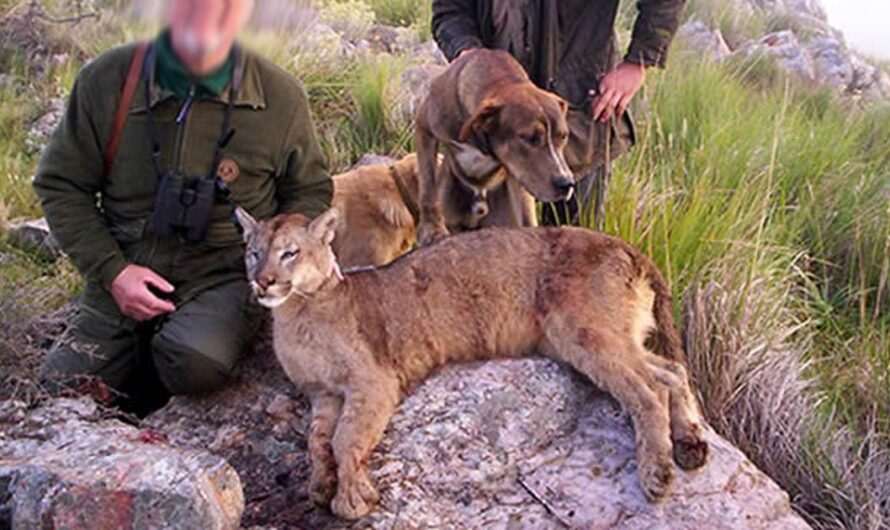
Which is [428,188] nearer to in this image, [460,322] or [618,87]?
[618,87]

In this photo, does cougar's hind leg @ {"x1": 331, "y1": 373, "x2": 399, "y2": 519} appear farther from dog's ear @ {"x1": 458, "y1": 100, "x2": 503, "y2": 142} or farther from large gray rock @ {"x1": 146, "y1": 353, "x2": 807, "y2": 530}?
dog's ear @ {"x1": 458, "y1": 100, "x2": 503, "y2": 142}

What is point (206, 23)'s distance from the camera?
13.2ft

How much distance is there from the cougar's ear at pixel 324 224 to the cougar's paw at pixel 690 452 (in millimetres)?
1657

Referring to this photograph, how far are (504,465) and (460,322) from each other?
73 cm

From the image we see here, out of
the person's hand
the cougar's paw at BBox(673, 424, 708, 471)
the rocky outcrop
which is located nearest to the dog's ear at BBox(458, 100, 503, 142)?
the person's hand

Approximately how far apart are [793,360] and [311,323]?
2664 mm

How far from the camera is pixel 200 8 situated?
4.01 metres

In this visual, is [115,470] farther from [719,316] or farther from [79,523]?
[719,316]

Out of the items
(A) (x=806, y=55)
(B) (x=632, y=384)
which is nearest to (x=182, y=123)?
(B) (x=632, y=384)

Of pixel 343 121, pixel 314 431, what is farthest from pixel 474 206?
pixel 343 121

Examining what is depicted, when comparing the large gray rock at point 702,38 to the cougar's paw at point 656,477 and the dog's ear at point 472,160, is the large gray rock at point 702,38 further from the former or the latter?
the cougar's paw at point 656,477

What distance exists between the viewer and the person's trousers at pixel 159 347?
15.5ft

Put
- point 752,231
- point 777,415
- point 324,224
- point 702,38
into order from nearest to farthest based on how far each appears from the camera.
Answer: point 324,224 < point 777,415 < point 752,231 < point 702,38

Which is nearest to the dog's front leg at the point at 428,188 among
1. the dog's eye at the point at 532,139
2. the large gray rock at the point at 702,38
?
the dog's eye at the point at 532,139
